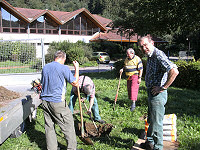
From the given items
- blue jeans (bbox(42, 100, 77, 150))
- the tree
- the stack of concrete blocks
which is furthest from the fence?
the tree

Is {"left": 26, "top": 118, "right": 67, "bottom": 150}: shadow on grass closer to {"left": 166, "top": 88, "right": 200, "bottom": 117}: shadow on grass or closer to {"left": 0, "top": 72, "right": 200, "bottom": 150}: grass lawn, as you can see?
{"left": 0, "top": 72, "right": 200, "bottom": 150}: grass lawn

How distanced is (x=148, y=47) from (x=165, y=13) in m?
8.57

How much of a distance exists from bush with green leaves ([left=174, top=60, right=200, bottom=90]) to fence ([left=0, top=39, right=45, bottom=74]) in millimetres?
6322

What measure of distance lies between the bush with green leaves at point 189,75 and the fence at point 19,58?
632cm

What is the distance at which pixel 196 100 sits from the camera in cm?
668

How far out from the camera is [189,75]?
8.82 meters

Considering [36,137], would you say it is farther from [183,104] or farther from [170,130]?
[183,104]

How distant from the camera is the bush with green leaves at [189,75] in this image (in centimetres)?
866

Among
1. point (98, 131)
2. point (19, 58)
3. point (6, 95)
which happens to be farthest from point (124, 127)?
point (19, 58)

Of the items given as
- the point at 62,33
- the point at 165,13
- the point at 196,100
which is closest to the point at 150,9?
the point at 165,13

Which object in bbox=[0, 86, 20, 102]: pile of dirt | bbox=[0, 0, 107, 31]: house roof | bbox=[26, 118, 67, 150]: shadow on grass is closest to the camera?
bbox=[26, 118, 67, 150]: shadow on grass

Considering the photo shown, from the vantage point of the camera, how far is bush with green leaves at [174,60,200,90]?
8.66 metres

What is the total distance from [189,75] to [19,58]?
7179mm

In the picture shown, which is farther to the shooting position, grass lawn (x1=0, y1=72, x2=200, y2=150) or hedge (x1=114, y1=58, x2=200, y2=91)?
hedge (x1=114, y1=58, x2=200, y2=91)
